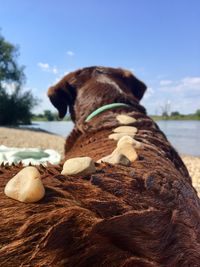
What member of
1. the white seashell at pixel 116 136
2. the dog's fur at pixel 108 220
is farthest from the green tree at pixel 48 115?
the dog's fur at pixel 108 220

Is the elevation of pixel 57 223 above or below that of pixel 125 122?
below

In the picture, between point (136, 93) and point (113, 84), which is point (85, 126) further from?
point (136, 93)

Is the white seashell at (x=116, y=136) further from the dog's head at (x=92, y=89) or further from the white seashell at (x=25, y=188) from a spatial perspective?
the white seashell at (x=25, y=188)

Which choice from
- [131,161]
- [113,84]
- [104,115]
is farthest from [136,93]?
[131,161]

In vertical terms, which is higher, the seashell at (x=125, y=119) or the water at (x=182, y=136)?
the seashell at (x=125, y=119)

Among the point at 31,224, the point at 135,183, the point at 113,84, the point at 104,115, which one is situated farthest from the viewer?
the point at 113,84

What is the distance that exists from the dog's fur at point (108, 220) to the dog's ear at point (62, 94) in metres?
2.69

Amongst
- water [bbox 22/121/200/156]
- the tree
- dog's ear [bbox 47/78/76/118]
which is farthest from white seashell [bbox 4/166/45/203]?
the tree

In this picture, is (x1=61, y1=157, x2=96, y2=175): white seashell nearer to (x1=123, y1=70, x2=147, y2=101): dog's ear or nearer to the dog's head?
the dog's head

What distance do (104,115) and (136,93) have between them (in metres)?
1.46

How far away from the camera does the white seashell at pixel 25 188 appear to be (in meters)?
1.56

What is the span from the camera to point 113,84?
4.56 metres

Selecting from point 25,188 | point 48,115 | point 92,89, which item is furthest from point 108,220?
point 48,115

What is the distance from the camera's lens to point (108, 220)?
63.1 inches
